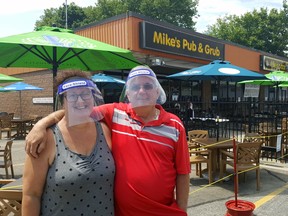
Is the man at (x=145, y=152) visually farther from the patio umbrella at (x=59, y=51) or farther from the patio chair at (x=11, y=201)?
the patio umbrella at (x=59, y=51)

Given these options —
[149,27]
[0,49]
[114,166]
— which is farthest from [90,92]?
[149,27]

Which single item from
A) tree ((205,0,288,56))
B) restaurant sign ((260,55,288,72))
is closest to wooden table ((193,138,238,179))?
restaurant sign ((260,55,288,72))

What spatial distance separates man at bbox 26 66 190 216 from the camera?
1.87 metres

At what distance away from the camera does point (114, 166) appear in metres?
1.85

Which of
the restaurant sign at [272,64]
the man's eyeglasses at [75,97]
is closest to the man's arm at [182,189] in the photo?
the man's eyeglasses at [75,97]

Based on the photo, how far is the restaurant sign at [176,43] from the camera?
37.1 feet

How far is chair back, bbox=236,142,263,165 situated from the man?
377 cm

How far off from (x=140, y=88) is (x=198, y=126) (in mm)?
8925

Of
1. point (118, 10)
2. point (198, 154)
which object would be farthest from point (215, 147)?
point (118, 10)

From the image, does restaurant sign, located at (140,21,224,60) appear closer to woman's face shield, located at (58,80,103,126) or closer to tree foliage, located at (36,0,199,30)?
woman's face shield, located at (58,80,103,126)

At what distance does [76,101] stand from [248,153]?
453cm

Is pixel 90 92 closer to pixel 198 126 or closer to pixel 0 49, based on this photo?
pixel 0 49

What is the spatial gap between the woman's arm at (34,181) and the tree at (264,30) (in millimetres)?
40480

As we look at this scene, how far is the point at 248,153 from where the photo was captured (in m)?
5.56
